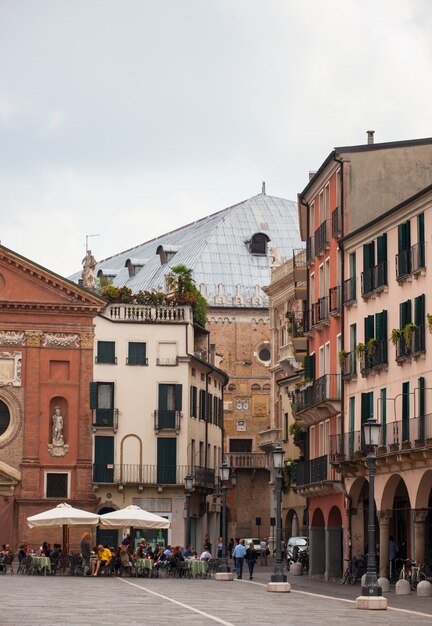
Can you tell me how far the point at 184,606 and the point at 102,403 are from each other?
166 feet

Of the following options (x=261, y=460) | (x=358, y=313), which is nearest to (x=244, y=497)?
(x=261, y=460)

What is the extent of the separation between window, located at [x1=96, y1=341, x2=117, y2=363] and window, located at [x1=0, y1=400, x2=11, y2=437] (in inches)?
233

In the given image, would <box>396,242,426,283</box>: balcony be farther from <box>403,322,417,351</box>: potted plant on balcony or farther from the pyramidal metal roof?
the pyramidal metal roof

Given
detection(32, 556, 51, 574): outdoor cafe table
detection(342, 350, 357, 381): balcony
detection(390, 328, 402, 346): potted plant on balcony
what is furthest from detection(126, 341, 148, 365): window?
detection(390, 328, 402, 346): potted plant on balcony

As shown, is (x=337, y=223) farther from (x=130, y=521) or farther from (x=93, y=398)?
(x=93, y=398)

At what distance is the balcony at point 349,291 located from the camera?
199 ft

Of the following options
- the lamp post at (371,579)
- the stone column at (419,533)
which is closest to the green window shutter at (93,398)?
the stone column at (419,533)

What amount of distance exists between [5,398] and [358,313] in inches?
1291

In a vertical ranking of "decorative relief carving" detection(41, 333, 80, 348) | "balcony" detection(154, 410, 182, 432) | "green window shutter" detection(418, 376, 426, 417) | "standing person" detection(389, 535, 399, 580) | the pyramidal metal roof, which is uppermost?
the pyramidal metal roof

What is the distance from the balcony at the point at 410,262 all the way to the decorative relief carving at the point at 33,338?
36873mm

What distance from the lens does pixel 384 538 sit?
56625 millimetres

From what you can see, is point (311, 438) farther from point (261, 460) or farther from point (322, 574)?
point (261, 460)

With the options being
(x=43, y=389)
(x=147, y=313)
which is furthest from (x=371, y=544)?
(x=147, y=313)

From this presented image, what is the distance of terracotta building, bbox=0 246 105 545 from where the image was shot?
86625mm
